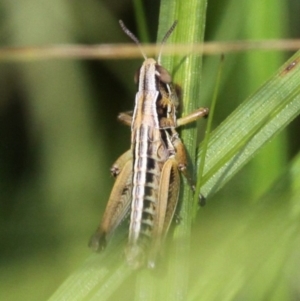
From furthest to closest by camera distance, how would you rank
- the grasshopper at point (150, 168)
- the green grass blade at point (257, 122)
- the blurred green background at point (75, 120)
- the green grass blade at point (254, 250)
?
the blurred green background at point (75, 120)
the grasshopper at point (150, 168)
the green grass blade at point (257, 122)
the green grass blade at point (254, 250)

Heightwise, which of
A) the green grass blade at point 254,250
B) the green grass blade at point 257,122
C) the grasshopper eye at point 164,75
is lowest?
the green grass blade at point 254,250

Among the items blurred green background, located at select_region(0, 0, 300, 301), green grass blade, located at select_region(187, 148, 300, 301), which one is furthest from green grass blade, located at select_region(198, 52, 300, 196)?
blurred green background, located at select_region(0, 0, 300, 301)

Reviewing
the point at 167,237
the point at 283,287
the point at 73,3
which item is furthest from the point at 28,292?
the point at 73,3

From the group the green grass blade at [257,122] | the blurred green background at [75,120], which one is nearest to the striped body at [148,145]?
the blurred green background at [75,120]

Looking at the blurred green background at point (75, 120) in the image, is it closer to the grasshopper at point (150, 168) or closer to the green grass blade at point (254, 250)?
the grasshopper at point (150, 168)

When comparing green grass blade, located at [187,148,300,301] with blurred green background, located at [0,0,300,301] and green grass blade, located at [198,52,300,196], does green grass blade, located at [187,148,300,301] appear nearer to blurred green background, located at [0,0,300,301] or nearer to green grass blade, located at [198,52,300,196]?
green grass blade, located at [198,52,300,196]

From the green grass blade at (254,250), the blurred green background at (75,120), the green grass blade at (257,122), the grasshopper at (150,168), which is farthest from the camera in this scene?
the blurred green background at (75,120)
